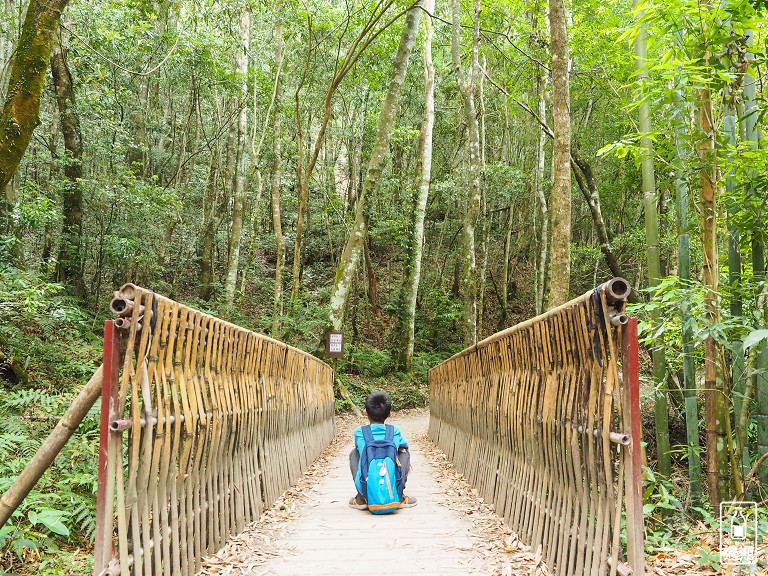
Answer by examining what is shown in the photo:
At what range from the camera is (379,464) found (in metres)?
4.57

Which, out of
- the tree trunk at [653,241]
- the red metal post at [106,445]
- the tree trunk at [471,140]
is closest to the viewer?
the red metal post at [106,445]

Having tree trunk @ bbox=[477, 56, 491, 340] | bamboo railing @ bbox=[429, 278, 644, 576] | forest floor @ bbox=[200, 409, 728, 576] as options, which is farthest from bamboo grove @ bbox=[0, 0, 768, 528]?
forest floor @ bbox=[200, 409, 728, 576]

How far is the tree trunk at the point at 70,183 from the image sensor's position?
12.1 m

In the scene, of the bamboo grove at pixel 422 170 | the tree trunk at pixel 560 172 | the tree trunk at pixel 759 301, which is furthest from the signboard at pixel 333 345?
the tree trunk at pixel 759 301

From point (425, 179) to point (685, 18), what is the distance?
37.3 feet

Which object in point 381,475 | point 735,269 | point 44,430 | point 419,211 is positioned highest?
point 419,211

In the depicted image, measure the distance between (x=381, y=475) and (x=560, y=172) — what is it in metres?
3.77

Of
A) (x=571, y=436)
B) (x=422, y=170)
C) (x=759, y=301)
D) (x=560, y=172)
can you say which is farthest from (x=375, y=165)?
(x=571, y=436)

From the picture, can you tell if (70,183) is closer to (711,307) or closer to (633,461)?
(711,307)

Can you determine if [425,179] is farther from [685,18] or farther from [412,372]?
[685,18]

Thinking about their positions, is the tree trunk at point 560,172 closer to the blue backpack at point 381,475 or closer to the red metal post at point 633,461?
the blue backpack at point 381,475

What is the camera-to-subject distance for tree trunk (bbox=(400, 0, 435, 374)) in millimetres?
15547

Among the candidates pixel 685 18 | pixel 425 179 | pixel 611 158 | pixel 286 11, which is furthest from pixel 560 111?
pixel 611 158

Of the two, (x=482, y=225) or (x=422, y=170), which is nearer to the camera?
(x=422, y=170)
